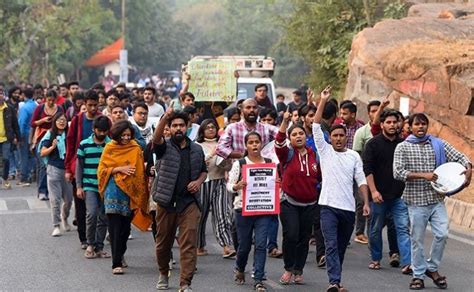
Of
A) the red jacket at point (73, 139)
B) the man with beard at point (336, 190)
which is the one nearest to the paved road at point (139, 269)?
the man with beard at point (336, 190)

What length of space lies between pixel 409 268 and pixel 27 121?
1114 cm

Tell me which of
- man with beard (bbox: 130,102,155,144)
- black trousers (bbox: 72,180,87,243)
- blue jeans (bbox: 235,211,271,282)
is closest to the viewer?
blue jeans (bbox: 235,211,271,282)

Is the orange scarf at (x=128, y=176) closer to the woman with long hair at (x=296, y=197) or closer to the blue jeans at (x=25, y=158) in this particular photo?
the woman with long hair at (x=296, y=197)

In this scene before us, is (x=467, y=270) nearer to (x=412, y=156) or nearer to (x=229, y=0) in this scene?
(x=412, y=156)

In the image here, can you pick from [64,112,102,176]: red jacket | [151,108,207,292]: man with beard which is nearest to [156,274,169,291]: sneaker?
[151,108,207,292]: man with beard

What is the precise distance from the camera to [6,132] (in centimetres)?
2062

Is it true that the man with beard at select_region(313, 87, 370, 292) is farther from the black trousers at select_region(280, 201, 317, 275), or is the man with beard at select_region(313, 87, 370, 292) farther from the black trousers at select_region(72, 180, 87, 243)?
the black trousers at select_region(72, 180, 87, 243)

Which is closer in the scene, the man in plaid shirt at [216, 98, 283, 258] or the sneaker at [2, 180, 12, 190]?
the man in plaid shirt at [216, 98, 283, 258]

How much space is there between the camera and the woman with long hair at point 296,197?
37.1 ft

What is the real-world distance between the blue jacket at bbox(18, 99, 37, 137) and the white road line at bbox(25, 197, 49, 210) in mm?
2667

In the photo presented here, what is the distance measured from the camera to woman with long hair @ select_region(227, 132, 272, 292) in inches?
429

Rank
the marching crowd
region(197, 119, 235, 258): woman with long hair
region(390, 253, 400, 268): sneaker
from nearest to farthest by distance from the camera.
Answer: the marching crowd → region(390, 253, 400, 268): sneaker → region(197, 119, 235, 258): woman with long hair

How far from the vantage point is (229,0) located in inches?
3568

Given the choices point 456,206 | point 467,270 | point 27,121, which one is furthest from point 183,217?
point 27,121
